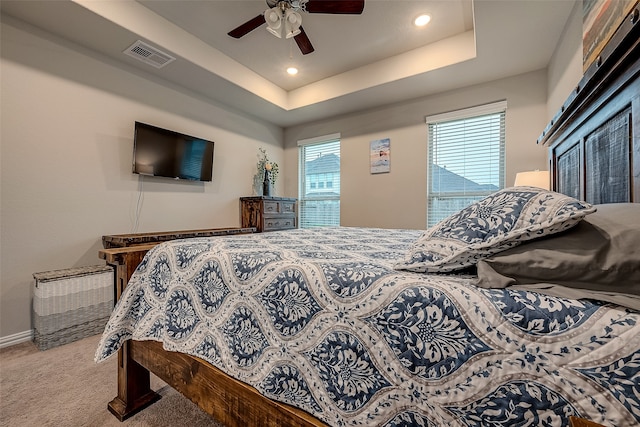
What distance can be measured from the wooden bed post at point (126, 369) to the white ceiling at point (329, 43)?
88.1 inches

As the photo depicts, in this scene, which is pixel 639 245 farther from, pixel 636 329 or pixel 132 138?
pixel 132 138

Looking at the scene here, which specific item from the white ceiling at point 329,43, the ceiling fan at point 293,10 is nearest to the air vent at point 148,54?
the white ceiling at point 329,43

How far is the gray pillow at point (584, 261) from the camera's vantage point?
1.88 feet

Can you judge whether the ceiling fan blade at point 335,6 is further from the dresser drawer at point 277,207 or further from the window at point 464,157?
the dresser drawer at point 277,207

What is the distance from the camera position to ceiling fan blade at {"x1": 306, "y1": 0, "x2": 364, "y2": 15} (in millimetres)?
1981

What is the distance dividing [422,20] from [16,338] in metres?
4.78

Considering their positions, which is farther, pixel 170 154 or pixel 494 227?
pixel 170 154

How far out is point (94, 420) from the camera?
4.32ft

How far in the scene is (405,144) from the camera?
3.82 meters

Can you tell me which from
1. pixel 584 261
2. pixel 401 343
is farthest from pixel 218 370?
pixel 584 261

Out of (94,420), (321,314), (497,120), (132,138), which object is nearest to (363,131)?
(497,120)

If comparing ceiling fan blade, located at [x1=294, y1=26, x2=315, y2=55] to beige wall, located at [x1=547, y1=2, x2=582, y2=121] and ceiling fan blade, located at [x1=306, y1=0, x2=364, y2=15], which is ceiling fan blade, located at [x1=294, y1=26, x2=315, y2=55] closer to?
ceiling fan blade, located at [x1=306, y1=0, x2=364, y2=15]

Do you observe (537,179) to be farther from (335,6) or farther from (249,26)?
(249,26)

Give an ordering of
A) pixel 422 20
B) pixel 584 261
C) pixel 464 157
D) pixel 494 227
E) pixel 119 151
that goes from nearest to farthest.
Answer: pixel 584 261, pixel 494 227, pixel 422 20, pixel 119 151, pixel 464 157
